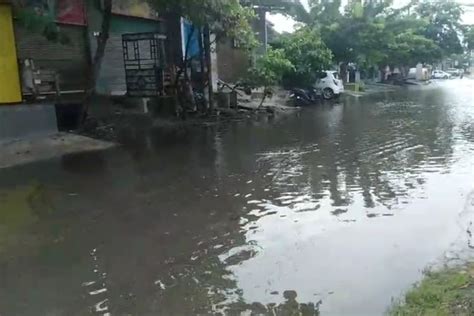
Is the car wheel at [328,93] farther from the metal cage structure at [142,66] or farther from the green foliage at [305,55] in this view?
the metal cage structure at [142,66]

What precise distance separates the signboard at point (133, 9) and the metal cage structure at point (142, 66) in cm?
107

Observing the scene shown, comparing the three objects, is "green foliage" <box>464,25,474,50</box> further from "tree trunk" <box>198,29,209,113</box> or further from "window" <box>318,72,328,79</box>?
"tree trunk" <box>198,29,209,113</box>

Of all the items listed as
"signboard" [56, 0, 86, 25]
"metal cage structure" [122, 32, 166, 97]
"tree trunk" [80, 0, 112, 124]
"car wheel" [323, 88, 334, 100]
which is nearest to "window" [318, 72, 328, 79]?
"car wheel" [323, 88, 334, 100]

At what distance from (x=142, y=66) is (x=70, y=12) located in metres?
2.96

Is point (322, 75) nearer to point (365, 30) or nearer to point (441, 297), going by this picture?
point (365, 30)

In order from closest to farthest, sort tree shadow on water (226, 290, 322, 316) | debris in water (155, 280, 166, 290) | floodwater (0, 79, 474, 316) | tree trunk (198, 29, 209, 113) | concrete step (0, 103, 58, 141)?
tree shadow on water (226, 290, 322, 316)
floodwater (0, 79, 474, 316)
debris in water (155, 280, 166, 290)
concrete step (0, 103, 58, 141)
tree trunk (198, 29, 209, 113)

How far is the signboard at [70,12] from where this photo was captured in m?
15.4

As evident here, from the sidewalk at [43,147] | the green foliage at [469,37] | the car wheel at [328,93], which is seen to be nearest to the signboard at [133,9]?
the sidewalk at [43,147]

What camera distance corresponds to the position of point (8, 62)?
1324 cm

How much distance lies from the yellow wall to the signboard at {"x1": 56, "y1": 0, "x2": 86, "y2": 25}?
2255 millimetres

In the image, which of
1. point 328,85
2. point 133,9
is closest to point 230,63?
point 328,85

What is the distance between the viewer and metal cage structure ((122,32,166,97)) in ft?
56.5

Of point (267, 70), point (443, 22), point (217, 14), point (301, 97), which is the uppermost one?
point (443, 22)

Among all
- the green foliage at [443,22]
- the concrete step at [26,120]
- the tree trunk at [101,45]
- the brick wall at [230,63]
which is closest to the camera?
the concrete step at [26,120]
